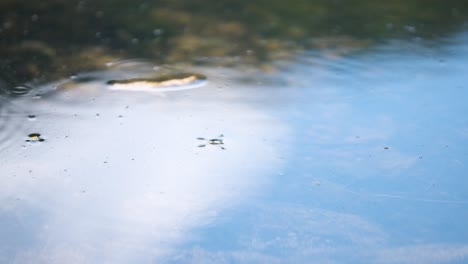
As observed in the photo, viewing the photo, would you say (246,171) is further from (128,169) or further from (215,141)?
(128,169)

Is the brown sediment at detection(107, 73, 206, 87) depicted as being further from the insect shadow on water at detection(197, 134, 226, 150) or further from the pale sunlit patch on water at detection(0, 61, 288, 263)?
the insect shadow on water at detection(197, 134, 226, 150)

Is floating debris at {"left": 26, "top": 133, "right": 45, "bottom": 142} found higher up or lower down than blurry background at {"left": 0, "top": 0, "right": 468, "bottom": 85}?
lower down

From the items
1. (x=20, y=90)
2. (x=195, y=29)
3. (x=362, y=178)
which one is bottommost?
(x=362, y=178)

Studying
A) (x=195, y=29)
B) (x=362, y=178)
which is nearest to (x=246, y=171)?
(x=362, y=178)

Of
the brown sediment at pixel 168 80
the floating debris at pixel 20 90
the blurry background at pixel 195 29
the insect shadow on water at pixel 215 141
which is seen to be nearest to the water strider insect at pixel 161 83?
the brown sediment at pixel 168 80

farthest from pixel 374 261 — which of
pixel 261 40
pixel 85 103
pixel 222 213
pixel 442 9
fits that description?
pixel 442 9

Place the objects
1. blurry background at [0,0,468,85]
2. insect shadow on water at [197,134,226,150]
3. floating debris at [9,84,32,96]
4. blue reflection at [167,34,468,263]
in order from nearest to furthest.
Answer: blue reflection at [167,34,468,263]
insect shadow on water at [197,134,226,150]
floating debris at [9,84,32,96]
blurry background at [0,0,468,85]

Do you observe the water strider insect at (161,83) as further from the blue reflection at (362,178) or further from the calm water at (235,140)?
the blue reflection at (362,178)

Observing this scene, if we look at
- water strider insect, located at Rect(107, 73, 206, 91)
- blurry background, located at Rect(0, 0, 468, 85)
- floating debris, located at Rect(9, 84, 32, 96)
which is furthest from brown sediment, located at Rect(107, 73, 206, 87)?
floating debris, located at Rect(9, 84, 32, 96)
